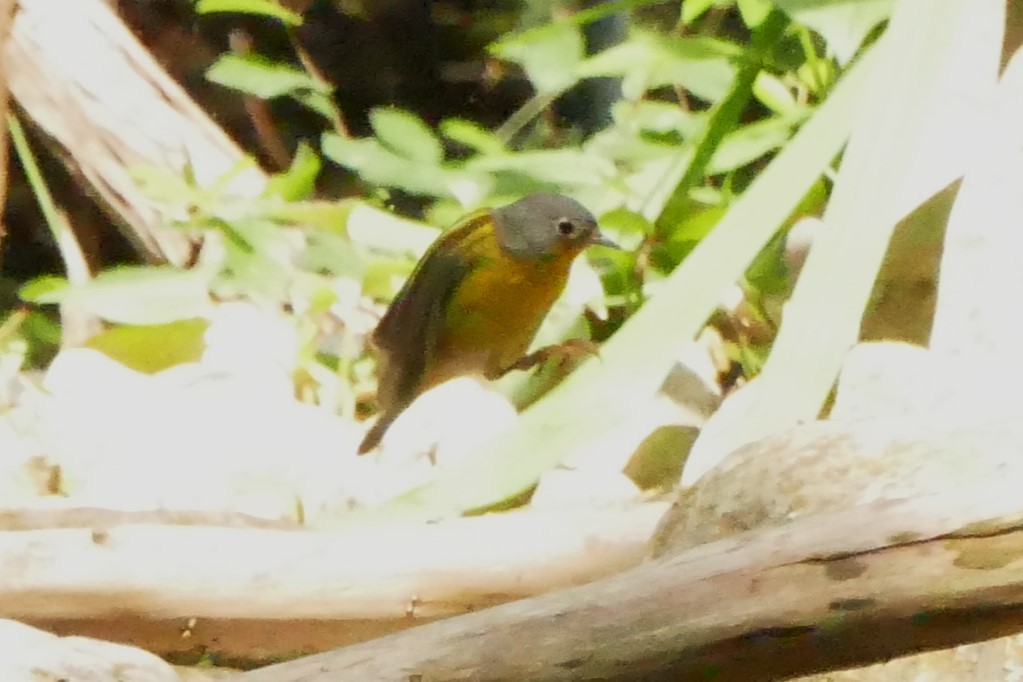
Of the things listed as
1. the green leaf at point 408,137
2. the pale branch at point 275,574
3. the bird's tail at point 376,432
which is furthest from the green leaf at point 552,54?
the pale branch at point 275,574

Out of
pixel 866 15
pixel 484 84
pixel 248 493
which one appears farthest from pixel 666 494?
pixel 484 84

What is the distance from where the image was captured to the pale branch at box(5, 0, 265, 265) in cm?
181

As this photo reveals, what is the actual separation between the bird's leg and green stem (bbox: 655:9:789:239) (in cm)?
26

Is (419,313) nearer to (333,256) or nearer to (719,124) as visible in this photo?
(333,256)

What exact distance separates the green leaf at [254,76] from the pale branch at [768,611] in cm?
149

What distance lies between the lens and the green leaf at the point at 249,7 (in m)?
1.79

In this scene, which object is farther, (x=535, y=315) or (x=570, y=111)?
(x=570, y=111)

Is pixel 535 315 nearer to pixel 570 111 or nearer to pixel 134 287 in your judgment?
pixel 570 111

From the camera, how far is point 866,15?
4.24ft

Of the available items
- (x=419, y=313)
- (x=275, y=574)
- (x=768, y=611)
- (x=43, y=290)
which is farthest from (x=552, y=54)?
(x=768, y=611)

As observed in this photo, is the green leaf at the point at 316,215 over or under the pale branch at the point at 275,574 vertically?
over

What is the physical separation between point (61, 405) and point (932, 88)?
1.27 metres

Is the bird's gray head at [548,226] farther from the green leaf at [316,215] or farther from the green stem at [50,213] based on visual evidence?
the green stem at [50,213]

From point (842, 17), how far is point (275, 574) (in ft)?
3.34
